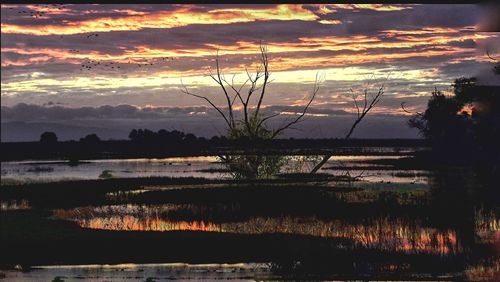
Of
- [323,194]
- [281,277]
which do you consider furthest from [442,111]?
[281,277]

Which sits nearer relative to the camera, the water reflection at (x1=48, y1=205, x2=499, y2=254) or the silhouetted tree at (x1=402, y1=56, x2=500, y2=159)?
the water reflection at (x1=48, y1=205, x2=499, y2=254)

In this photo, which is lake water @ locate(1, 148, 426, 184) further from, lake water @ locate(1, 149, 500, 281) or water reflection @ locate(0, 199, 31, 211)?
water reflection @ locate(0, 199, 31, 211)

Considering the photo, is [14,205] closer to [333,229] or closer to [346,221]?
[333,229]

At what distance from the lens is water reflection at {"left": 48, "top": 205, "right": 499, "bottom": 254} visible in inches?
540

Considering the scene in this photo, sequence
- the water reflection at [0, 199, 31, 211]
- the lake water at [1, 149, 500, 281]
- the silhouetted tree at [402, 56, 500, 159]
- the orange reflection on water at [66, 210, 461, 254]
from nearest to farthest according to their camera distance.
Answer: the lake water at [1, 149, 500, 281] < the orange reflection on water at [66, 210, 461, 254] < the water reflection at [0, 199, 31, 211] < the silhouetted tree at [402, 56, 500, 159]

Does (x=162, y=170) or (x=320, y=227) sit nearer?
(x=320, y=227)

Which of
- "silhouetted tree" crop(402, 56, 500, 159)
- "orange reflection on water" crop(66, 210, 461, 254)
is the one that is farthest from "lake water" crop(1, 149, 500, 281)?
"silhouetted tree" crop(402, 56, 500, 159)

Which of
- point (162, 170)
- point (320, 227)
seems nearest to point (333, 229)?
point (320, 227)

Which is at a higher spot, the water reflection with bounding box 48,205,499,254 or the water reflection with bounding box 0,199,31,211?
the water reflection with bounding box 48,205,499,254

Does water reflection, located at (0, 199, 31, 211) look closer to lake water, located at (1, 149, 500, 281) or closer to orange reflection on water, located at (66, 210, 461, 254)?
lake water, located at (1, 149, 500, 281)

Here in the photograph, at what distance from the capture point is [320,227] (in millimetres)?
15266

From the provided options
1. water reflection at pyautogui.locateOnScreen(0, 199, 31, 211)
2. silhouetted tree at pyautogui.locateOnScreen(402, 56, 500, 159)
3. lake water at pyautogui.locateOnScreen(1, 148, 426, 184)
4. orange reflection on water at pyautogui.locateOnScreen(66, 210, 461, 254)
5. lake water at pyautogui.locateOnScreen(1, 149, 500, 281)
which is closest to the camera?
lake water at pyautogui.locateOnScreen(1, 149, 500, 281)

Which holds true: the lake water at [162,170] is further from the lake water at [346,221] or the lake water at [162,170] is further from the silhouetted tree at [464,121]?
the silhouetted tree at [464,121]

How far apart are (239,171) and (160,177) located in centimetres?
362
